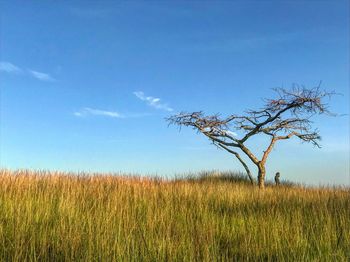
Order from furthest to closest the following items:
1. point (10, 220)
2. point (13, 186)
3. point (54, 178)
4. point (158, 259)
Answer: point (54, 178)
point (13, 186)
point (10, 220)
point (158, 259)

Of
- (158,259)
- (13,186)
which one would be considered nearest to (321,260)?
(158,259)

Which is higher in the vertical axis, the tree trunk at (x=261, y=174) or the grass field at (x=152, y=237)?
the tree trunk at (x=261, y=174)

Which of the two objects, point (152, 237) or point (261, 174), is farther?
point (261, 174)

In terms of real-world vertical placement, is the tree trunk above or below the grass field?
above

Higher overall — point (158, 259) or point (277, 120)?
point (277, 120)

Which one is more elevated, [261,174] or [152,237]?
[261,174]

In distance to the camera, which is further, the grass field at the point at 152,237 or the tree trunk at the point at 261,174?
the tree trunk at the point at 261,174

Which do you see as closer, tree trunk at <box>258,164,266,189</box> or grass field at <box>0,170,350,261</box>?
grass field at <box>0,170,350,261</box>

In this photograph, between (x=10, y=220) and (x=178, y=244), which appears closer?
(x=178, y=244)

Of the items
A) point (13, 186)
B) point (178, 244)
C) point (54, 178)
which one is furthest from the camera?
point (54, 178)

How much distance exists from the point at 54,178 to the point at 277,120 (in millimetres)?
10061

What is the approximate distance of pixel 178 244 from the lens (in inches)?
231

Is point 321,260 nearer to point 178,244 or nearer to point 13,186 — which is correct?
point 178,244

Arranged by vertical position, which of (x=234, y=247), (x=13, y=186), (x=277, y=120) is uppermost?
(x=277, y=120)
